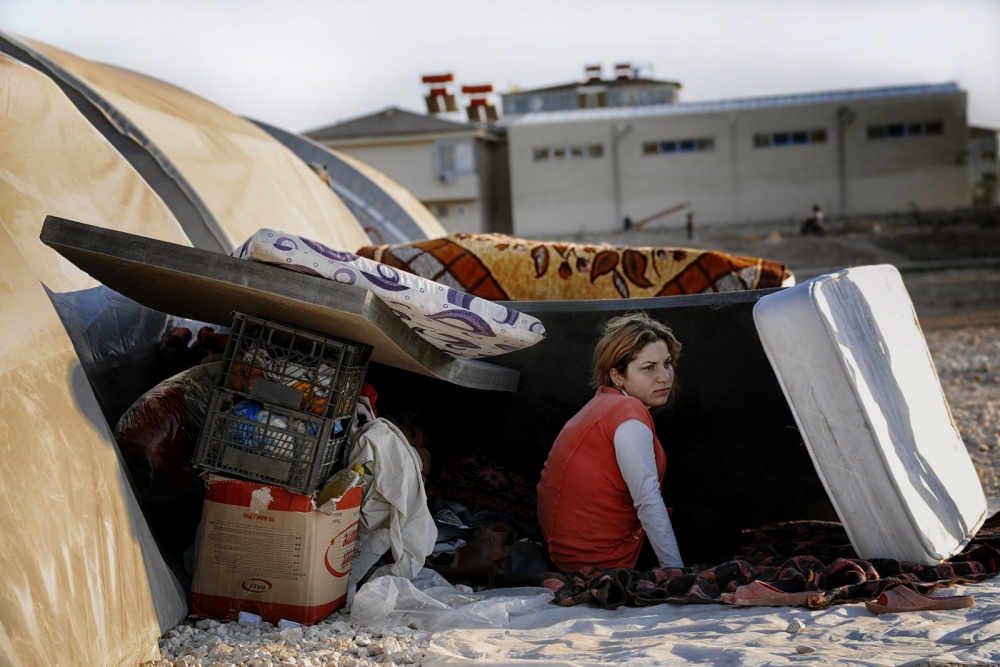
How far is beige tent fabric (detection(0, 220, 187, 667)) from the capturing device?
2576 mm

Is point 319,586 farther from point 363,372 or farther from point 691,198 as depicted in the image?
point 691,198

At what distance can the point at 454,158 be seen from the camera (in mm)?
31047

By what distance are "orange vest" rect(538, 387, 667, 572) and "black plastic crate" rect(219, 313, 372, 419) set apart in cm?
95

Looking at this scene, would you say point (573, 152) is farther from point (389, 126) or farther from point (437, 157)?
point (389, 126)

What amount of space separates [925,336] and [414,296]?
37.1 feet

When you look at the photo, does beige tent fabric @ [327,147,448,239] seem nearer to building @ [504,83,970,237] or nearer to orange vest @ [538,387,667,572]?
orange vest @ [538,387,667,572]

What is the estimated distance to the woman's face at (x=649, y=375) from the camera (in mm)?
3912

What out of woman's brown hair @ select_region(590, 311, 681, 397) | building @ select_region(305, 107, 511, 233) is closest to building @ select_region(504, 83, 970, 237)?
building @ select_region(305, 107, 511, 233)

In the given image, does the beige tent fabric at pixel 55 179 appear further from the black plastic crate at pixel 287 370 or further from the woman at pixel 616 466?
the woman at pixel 616 466

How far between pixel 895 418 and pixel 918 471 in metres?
0.21

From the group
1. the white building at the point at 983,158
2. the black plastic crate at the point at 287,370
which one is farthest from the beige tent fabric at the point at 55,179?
the white building at the point at 983,158

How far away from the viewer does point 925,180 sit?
2922 cm

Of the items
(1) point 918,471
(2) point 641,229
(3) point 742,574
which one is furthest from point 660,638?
(2) point 641,229

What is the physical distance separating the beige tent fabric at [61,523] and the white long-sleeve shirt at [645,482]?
5.22 ft
